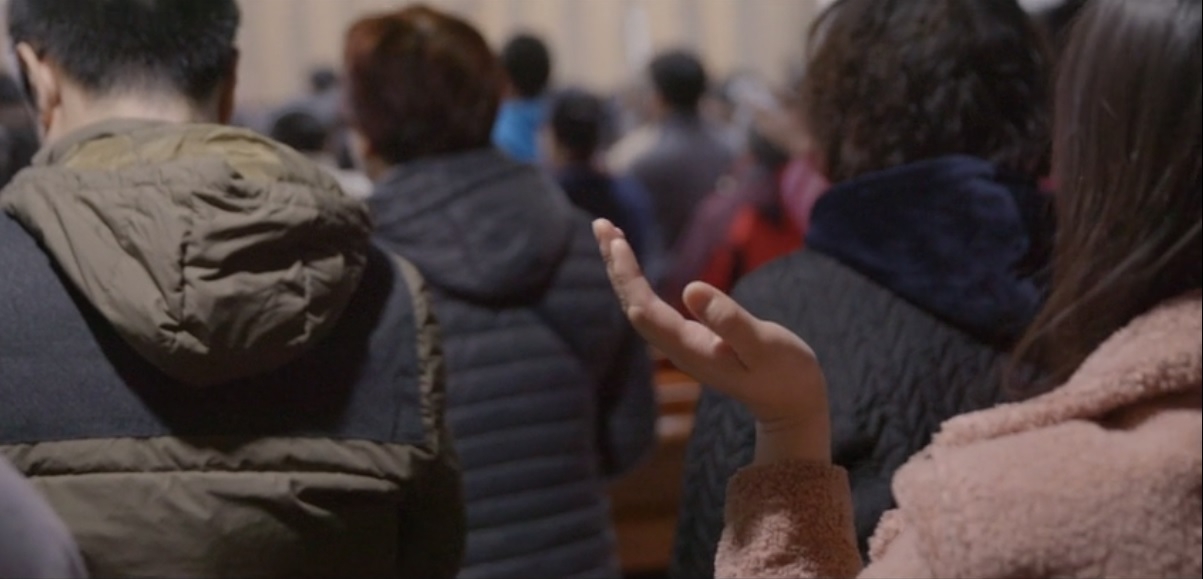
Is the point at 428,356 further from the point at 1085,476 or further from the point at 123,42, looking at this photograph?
the point at 1085,476

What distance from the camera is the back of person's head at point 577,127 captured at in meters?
4.29

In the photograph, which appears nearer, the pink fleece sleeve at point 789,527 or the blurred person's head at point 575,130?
the pink fleece sleeve at point 789,527

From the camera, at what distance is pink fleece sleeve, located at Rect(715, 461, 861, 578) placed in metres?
1.30

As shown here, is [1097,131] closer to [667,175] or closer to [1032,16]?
[1032,16]

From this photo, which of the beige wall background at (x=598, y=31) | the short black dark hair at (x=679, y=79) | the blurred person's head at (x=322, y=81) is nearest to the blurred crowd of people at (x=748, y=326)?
the short black dark hair at (x=679, y=79)

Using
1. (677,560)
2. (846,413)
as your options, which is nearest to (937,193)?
(846,413)

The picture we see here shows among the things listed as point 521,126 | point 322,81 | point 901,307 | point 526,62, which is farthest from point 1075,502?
point 322,81

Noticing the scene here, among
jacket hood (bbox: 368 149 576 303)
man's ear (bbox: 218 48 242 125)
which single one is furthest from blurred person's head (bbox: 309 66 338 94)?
man's ear (bbox: 218 48 242 125)

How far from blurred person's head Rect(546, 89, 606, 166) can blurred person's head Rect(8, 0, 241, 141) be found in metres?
2.54

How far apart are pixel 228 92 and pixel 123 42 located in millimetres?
135

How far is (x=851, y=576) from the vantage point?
1319 mm

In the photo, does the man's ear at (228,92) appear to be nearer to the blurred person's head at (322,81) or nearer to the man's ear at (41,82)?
the man's ear at (41,82)

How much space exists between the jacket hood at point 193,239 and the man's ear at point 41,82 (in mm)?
93

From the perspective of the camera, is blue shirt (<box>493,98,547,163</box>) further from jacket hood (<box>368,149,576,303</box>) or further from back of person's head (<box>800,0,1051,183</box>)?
back of person's head (<box>800,0,1051,183</box>)
